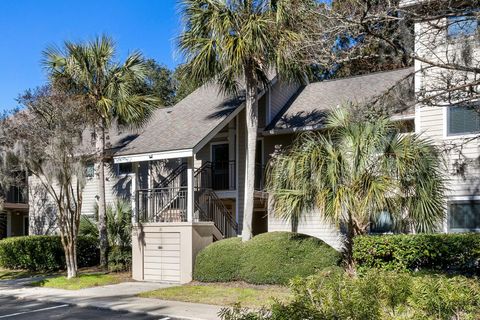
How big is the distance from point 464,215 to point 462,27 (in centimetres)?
701

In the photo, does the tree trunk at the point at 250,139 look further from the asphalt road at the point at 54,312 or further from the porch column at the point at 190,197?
the asphalt road at the point at 54,312

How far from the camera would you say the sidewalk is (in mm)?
12250

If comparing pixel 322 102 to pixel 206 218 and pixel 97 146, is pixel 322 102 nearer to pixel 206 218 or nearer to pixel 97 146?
pixel 206 218

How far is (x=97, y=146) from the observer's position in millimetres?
20359

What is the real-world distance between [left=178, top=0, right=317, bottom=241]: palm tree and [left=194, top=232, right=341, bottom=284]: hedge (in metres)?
0.75

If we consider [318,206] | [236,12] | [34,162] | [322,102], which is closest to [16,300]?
[34,162]

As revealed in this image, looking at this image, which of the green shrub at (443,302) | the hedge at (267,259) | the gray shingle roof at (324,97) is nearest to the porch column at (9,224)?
the gray shingle roof at (324,97)

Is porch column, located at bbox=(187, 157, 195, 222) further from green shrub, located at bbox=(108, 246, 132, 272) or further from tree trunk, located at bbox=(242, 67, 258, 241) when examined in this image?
green shrub, located at bbox=(108, 246, 132, 272)

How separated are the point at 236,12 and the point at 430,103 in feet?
28.0

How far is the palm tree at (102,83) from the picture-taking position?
64.4ft

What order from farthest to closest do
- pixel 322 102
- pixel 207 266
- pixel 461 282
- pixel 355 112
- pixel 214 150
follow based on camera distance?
pixel 214 150
pixel 322 102
pixel 207 266
pixel 355 112
pixel 461 282

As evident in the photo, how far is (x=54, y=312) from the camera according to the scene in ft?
41.8

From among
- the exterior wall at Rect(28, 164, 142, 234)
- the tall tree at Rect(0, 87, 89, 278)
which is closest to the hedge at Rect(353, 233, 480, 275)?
the tall tree at Rect(0, 87, 89, 278)

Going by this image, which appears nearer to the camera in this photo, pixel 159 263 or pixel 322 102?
pixel 159 263
